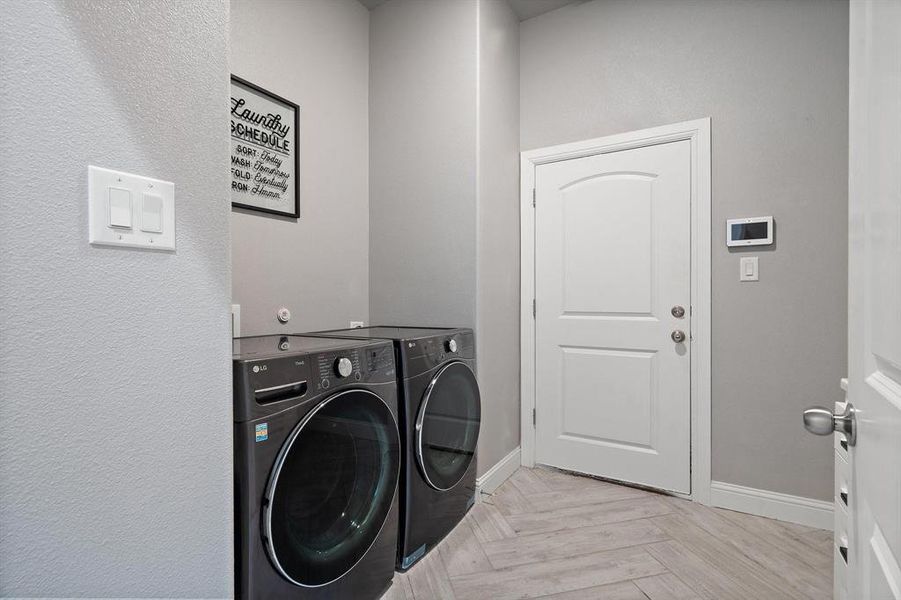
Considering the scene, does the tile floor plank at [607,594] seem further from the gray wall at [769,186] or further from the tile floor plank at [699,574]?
the gray wall at [769,186]

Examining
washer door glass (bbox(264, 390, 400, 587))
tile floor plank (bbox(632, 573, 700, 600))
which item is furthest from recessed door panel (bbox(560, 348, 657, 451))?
washer door glass (bbox(264, 390, 400, 587))

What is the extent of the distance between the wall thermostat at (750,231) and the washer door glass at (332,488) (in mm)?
1846

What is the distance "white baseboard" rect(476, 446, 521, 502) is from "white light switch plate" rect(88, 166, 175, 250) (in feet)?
6.40

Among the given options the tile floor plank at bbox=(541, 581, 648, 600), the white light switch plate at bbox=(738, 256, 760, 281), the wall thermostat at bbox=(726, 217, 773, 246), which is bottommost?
the tile floor plank at bbox=(541, 581, 648, 600)

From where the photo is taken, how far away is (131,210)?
2.50 feet

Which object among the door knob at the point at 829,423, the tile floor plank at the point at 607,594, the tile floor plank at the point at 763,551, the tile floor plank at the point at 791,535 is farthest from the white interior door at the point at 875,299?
the tile floor plank at the point at 791,535

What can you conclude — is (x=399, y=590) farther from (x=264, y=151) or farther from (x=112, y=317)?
(x=264, y=151)

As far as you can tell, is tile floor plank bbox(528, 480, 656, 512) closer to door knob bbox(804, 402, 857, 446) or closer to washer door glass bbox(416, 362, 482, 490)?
washer door glass bbox(416, 362, 482, 490)

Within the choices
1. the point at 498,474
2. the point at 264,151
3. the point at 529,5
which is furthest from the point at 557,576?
the point at 529,5

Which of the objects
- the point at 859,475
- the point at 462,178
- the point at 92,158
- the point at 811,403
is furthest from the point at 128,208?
the point at 811,403

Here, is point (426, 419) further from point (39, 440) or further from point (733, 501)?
point (733, 501)

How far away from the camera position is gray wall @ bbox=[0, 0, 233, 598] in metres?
0.63

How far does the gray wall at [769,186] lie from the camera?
200 centimetres

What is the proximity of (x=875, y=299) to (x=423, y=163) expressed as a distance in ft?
6.94
